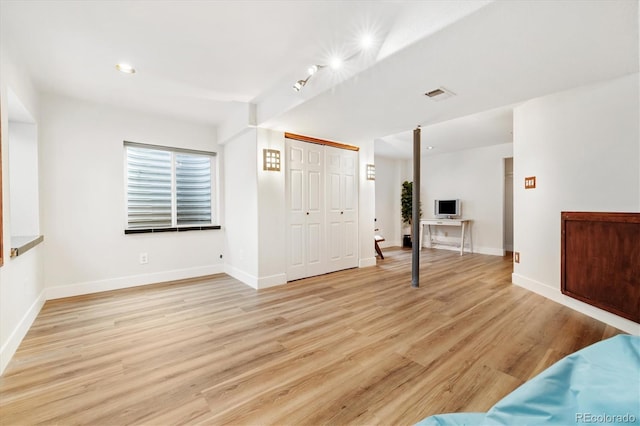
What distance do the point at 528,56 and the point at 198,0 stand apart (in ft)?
7.65

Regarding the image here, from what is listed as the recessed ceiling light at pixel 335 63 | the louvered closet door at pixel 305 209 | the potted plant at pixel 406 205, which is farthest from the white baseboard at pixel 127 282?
the potted plant at pixel 406 205

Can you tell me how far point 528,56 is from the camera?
1.91m

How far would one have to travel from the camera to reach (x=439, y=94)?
8.40 feet

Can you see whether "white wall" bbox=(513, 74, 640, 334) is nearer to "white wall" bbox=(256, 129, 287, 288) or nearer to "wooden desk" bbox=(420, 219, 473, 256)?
"wooden desk" bbox=(420, 219, 473, 256)

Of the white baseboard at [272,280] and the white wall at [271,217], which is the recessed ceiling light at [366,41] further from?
the white baseboard at [272,280]

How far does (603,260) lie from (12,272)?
5.33m

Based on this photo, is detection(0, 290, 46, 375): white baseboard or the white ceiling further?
detection(0, 290, 46, 375): white baseboard

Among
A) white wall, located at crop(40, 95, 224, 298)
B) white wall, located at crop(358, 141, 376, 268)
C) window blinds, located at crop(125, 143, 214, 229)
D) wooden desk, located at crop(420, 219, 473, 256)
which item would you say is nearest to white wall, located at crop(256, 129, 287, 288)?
window blinds, located at crop(125, 143, 214, 229)

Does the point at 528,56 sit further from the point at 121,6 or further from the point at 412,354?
the point at 121,6

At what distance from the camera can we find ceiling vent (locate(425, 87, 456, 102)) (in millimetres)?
2479

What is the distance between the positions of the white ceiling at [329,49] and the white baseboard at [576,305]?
2186 mm

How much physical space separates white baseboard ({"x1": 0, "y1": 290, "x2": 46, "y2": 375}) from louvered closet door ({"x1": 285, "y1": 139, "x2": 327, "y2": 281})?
109 inches

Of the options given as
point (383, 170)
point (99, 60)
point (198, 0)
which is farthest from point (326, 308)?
point (383, 170)

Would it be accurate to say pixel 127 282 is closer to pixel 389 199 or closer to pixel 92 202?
pixel 92 202
